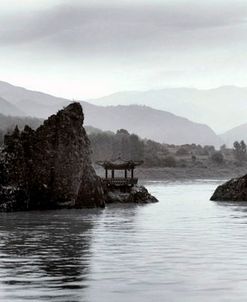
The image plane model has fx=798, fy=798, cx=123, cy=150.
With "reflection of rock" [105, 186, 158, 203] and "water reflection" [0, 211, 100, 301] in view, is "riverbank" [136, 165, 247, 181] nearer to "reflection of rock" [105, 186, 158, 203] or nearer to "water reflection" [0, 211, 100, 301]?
"reflection of rock" [105, 186, 158, 203]

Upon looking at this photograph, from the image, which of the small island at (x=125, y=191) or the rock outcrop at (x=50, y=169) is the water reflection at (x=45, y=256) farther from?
the small island at (x=125, y=191)

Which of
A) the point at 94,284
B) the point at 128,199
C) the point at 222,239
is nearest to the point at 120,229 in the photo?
the point at 222,239

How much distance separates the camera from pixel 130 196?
65.3 meters

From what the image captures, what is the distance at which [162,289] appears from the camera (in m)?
18.8

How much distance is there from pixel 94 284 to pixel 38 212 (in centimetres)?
3084

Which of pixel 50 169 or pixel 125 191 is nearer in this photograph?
pixel 50 169

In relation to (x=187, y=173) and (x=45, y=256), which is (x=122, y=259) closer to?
(x=45, y=256)

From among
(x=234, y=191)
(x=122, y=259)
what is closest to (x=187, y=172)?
(x=234, y=191)

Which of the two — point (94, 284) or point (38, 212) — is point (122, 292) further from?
point (38, 212)

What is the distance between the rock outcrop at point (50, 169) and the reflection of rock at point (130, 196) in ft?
26.2

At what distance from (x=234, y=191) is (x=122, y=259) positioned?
4347 cm

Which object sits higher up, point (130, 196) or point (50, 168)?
point (50, 168)

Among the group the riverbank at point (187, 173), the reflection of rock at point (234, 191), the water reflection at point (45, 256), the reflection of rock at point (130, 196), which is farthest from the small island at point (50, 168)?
the riverbank at point (187, 173)

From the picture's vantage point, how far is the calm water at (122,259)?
18.3 metres
